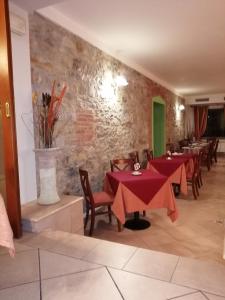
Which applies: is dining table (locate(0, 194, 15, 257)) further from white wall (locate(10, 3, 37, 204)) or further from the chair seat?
the chair seat

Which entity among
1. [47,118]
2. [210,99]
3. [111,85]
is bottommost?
[47,118]

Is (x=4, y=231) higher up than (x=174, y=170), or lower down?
higher up

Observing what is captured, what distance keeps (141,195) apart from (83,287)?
159 cm

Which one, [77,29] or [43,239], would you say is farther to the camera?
[77,29]

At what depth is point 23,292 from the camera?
1.43 m

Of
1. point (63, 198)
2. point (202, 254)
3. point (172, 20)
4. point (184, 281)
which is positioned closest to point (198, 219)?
point (202, 254)

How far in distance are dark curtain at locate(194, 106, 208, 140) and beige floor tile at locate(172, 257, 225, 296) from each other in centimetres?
974

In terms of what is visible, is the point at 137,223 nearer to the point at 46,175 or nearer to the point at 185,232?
the point at 185,232

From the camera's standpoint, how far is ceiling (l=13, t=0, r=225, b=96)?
9.28 feet

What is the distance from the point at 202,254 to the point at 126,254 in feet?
3.85

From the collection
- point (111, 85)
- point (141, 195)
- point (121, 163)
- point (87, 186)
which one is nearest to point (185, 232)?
point (141, 195)

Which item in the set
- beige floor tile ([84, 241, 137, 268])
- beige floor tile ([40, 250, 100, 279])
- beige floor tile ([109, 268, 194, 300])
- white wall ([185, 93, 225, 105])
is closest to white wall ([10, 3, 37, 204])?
beige floor tile ([40, 250, 100, 279])

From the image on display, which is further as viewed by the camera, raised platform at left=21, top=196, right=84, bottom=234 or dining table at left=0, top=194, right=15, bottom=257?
raised platform at left=21, top=196, right=84, bottom=234

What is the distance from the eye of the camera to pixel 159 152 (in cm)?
739
